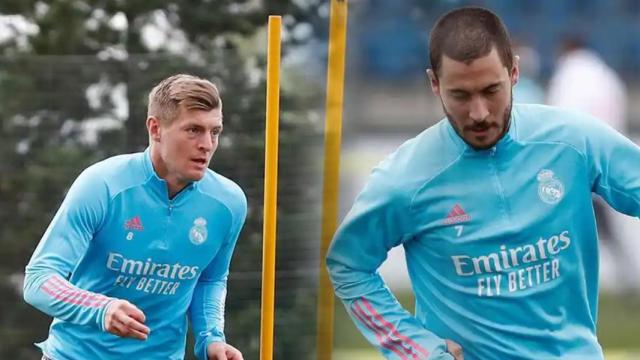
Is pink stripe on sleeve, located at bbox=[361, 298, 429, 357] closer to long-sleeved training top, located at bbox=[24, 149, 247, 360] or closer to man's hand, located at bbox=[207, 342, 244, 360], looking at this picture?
man's hand, located at bbox=[207, 342, 244, 360]

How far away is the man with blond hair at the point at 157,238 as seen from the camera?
4.71 meters

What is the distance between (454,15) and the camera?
4.20 metres

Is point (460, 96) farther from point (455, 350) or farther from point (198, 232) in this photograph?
point (198, 232)

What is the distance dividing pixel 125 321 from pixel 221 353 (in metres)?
0.77

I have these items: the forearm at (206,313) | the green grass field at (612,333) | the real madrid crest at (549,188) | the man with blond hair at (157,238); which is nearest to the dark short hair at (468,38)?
the real madrid crest at (549,188)

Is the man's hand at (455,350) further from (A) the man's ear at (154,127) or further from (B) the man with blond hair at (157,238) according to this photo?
(A) the man's ear at (154,127)

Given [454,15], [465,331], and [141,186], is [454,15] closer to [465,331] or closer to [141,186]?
[465,331]

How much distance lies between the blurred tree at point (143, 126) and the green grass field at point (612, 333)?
0.84 meters

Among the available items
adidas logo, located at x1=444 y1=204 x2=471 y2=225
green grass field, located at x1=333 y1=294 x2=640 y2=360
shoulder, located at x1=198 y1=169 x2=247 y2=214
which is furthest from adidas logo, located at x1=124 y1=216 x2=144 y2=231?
green grass field, located at x1=333 y1=294 x2=640 y2=360

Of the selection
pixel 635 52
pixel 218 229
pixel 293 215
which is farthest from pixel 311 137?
pixel 635 52

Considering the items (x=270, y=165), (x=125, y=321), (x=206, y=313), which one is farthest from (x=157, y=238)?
(x=125, y=321)

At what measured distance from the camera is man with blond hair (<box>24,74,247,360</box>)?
4707 mm

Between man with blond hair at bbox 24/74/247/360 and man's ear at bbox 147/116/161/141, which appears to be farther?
man's ear at bbox 147/116/161/141

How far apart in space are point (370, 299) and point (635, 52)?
782 cm
